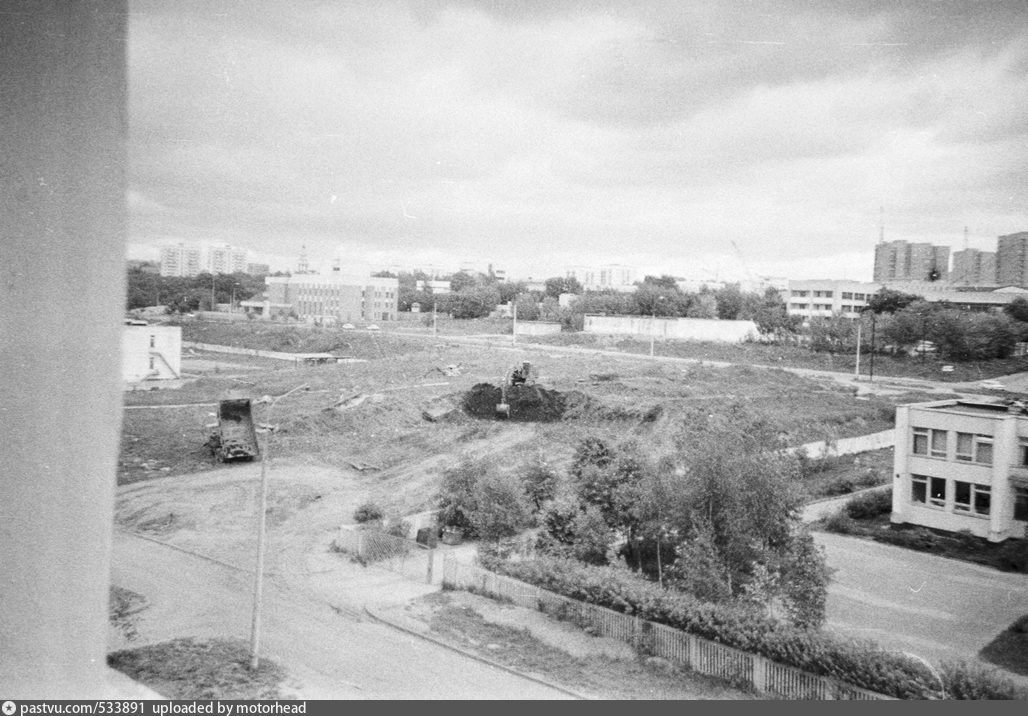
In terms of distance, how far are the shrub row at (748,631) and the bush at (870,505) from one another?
3157 mm

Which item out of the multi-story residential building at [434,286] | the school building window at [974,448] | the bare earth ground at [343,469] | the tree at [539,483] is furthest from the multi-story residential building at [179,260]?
the school building window at [974,448]

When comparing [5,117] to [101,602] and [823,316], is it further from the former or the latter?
[823,316]

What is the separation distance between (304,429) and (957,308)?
5.77 meters

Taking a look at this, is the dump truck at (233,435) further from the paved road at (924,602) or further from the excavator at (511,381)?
the paved road at (924,602)

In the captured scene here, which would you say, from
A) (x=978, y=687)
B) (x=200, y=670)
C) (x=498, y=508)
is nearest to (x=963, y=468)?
(x=978, y=687)

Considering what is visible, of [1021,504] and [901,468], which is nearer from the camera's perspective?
[1021,504]

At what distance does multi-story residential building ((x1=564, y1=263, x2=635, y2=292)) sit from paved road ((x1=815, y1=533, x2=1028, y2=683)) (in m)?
3.87

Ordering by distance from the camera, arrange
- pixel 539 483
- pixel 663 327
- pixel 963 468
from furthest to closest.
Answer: pixel 663 327 → pixel 539 483 → pixel 963 468

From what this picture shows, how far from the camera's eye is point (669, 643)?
13.6 ft

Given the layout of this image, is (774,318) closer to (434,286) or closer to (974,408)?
(974,408)

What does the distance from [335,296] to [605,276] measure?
3649 mm

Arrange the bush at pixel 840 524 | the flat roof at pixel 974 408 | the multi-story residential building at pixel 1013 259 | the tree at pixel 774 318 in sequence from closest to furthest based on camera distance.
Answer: the multi-story residential building at pixel 1013 259
the flat roof at pixel 974 408
the bush at pixel 840 524
the tree at pixel 774 318

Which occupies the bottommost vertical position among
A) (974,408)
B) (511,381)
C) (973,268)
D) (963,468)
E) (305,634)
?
(305,634)

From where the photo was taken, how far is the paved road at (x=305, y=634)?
3625mm
